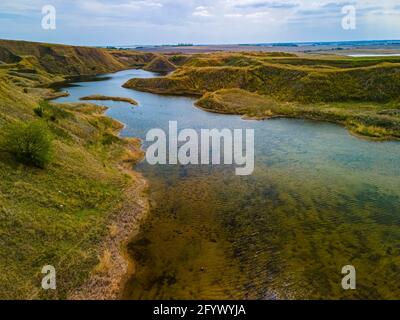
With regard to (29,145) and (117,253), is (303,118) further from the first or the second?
(117,253)

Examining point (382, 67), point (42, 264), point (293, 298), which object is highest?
point (382, 67)

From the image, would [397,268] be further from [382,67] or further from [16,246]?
[382,67]

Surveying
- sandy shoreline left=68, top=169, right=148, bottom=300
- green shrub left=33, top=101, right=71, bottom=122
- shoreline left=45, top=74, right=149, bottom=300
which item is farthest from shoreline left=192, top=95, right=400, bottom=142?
sandy shoreline left=68, top=169, right=148, bottom=300

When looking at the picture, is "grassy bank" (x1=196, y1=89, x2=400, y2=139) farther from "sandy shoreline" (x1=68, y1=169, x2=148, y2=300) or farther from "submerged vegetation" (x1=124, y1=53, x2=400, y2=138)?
"sandy shoreline" (x1=68, y1=169, x2=148, y2=300)

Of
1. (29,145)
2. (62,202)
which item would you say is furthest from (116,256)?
(29,145)

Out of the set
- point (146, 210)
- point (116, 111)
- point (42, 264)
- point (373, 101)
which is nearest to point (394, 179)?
point (146, 210)
